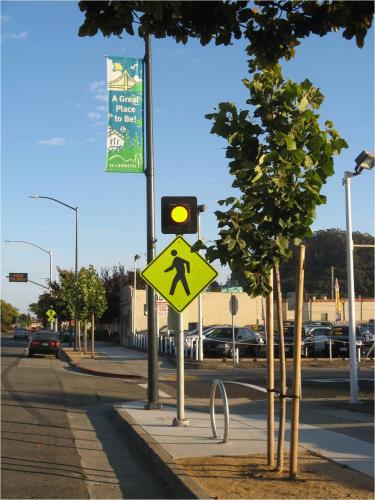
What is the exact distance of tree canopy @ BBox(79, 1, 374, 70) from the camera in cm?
450

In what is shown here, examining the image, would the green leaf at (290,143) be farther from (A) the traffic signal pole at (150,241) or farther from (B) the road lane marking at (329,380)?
(B) the road lane marking at (329,380)

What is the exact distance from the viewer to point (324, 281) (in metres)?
115

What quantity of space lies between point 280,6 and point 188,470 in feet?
16.1

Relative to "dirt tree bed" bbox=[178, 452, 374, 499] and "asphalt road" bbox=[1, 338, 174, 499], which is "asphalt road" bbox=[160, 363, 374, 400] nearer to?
"asphalt road" bbox=[1, 338, 174, 499]

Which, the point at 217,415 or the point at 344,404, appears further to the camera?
the point at 344,404

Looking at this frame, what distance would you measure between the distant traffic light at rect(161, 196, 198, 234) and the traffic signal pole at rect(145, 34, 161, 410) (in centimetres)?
201

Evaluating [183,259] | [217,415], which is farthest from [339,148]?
[217,415]

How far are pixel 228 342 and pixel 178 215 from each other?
65.6 ft

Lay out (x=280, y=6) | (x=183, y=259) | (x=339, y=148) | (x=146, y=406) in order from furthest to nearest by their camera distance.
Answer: (x=146, y=406)
(x=183, y=259)
(x=339, y=148)
(x=280, y=6)

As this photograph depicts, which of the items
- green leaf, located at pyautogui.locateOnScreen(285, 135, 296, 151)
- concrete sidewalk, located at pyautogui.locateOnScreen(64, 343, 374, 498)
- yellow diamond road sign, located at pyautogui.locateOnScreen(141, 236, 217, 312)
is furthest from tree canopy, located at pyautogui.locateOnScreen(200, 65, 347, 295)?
yellow diamond road sign, located at pyautogui.locateOnScreen(141, 236, 217, 312)

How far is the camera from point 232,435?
9750mm

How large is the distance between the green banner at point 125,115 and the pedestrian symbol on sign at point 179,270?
3.40 metres

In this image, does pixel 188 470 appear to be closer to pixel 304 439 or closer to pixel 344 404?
pixel 304 439

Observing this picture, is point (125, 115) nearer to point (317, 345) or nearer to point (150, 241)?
point (150, 241)
